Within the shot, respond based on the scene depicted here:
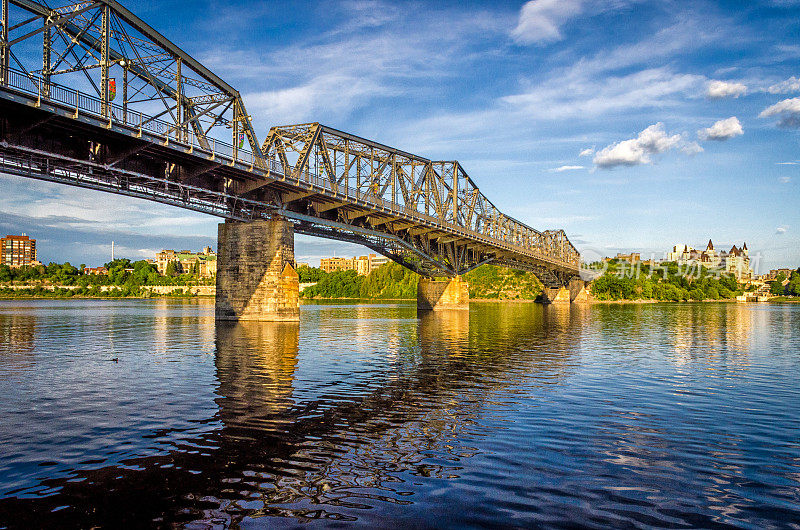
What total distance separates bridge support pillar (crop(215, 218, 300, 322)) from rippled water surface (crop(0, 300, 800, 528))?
2629cm

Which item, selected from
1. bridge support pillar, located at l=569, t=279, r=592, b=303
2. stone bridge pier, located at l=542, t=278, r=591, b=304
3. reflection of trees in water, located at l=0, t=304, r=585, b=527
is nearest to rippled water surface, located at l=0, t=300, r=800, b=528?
reflection of trees in water, located at l=0, t=304, r=585, b=527

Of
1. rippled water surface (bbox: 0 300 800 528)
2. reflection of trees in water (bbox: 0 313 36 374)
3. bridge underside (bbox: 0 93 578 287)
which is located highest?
bridge underside (bbox: 0 93 578 287)

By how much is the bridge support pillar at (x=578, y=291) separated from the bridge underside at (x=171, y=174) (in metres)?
100

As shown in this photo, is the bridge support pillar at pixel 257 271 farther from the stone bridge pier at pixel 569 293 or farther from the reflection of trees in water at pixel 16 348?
the stone bridge pier at pixel 569 293

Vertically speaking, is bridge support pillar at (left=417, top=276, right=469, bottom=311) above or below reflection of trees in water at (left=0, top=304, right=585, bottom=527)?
above

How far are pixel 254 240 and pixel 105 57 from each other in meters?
21.3

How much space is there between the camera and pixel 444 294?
102 m

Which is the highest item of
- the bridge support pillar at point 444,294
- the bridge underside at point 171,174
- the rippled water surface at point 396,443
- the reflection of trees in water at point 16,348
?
the bridge underside at point 171,174

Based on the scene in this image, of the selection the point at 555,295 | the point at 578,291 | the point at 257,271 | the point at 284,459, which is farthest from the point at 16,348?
the point at 578,291

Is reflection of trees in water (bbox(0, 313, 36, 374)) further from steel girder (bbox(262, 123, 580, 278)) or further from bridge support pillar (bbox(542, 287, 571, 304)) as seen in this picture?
bridge support pillar (bbox(542, 287, 571, 304))

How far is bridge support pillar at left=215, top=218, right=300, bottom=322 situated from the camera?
53.9 meters

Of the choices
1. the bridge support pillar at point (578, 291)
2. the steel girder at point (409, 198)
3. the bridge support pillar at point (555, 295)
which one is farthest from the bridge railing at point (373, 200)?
the bridge support pillar at point (578, 291)

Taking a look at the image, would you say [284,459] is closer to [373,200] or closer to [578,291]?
[373,200]

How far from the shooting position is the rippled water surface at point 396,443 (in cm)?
896
